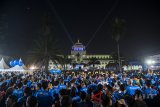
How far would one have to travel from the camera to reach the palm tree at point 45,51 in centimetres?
4625

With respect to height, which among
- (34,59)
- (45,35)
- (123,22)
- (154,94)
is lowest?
(154,94)

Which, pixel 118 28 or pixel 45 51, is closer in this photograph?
pixel 45 51

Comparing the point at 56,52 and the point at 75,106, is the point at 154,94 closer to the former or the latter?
the point at 75,106

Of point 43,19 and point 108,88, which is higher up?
point 43,19

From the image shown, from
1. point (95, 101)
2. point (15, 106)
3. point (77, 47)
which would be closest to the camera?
point (15, 106)

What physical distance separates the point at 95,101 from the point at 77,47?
158 metres

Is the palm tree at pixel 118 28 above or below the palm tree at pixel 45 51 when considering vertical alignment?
above

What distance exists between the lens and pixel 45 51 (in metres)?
46.7

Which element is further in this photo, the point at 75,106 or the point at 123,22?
the point at 123,22

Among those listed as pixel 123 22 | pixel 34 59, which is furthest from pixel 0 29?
pixel 123 22

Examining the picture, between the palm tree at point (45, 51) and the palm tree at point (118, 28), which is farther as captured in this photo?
the palm tree at point (118, 28)

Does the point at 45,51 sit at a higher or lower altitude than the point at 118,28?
lower

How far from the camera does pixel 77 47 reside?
538 feet

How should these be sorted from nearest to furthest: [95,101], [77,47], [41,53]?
[95,101], [41,53], [77,47]
